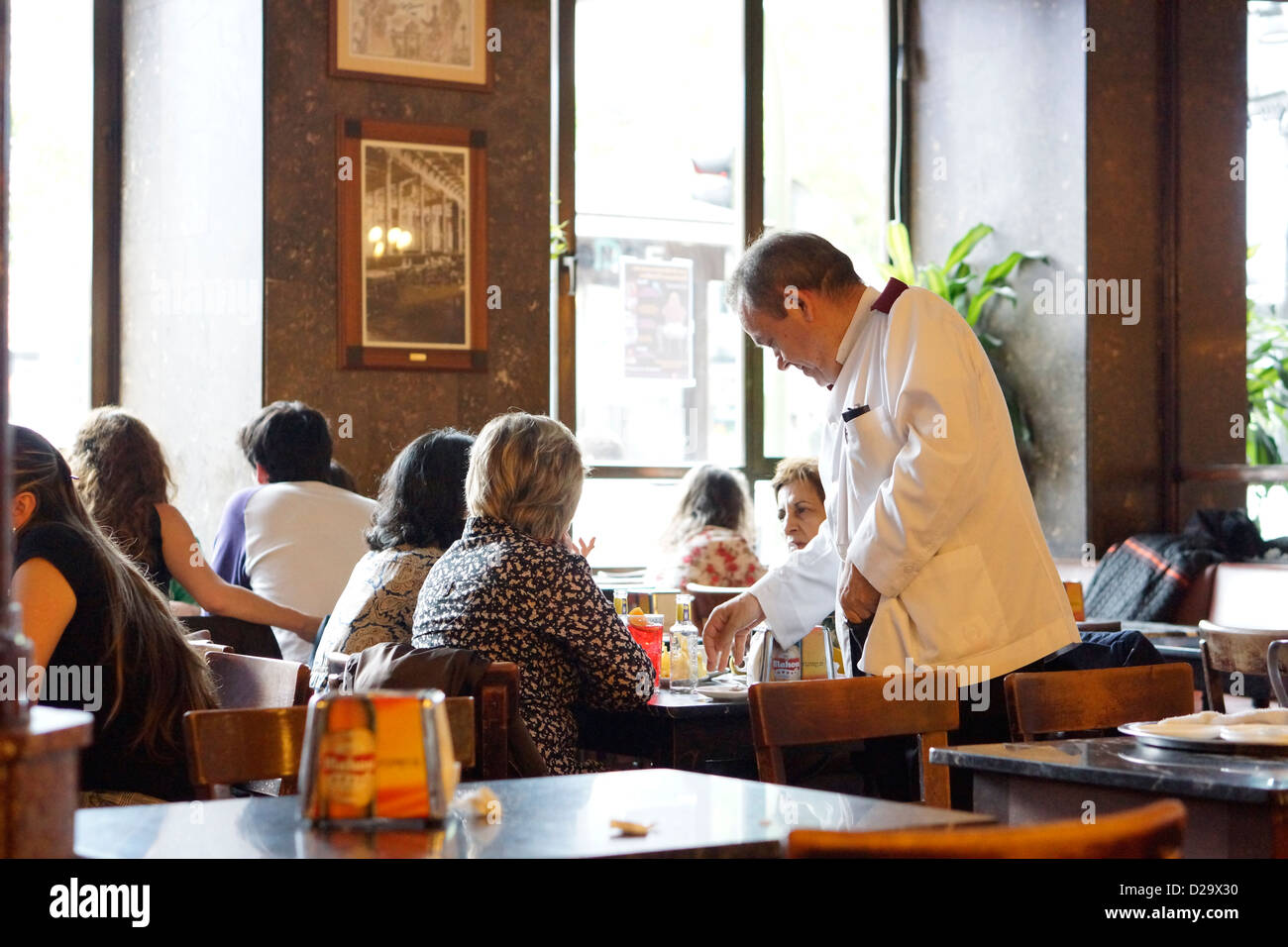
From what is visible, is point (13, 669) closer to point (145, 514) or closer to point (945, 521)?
point (945, 521)

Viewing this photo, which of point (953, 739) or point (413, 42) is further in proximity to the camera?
point (413, 42)

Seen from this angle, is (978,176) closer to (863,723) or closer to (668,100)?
(668,100)

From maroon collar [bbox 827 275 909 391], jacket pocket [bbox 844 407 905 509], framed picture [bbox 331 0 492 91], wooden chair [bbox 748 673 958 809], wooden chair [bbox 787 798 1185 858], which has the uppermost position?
framed picture [bbox 331 0 492 91]

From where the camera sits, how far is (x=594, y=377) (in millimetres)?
6238

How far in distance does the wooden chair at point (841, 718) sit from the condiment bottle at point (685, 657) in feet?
3.10

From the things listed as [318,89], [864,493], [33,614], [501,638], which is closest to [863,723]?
[864,493]

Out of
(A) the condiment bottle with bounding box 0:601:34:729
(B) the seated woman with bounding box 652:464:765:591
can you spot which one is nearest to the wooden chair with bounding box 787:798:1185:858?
(A) the condiment bottle with bounding box 0:601:34:729

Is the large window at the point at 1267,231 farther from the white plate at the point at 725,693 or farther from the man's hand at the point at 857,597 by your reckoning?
the man's hand at the point at 857,597

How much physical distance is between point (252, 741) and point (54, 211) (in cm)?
406

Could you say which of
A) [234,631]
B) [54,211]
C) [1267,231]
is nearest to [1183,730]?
[234,631]

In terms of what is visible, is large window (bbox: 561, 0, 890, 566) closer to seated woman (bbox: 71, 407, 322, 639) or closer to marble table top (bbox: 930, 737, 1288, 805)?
seated woman (bbox: 71, 407, 322, 639)

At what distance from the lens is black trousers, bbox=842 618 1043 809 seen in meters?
2.71

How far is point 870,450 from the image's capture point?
2771 mm

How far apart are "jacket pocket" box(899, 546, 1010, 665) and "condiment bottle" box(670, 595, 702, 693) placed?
2.32 ft
